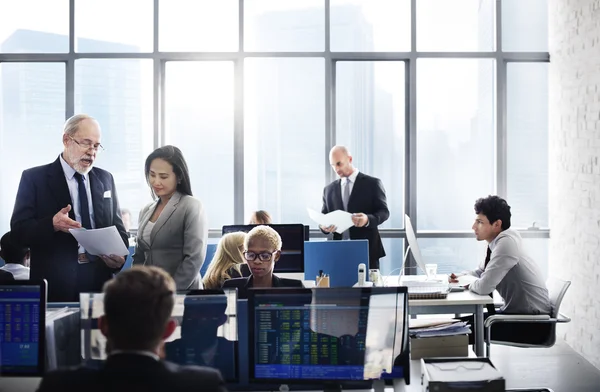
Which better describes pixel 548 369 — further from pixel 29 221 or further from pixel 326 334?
pixel 29 221

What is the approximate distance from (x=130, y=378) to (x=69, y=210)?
81.7 inches

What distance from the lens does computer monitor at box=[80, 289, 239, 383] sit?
2.66 m

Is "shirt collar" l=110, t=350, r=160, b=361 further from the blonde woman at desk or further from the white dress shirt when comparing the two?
the white dress shirt

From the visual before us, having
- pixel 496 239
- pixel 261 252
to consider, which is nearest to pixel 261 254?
pixel 261 252

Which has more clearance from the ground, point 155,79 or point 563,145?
point 155,79

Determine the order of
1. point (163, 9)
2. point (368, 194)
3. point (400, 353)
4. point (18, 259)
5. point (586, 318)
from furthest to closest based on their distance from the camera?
point (163, 9), point (368, 194), point (586, 318), point (18, 259), point (400, 353)

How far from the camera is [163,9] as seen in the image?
7719 millimetres

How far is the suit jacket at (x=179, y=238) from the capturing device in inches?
150

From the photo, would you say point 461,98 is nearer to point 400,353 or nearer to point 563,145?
point 563,145

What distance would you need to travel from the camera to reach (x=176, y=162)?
385 cm

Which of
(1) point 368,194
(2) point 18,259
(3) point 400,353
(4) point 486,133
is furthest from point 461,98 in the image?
(3) point 400,353

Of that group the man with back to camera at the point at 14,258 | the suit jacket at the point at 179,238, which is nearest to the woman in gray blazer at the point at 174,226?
the suit jacket at the point at 179,238

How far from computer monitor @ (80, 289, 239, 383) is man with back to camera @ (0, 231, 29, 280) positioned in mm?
2358

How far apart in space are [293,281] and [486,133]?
4.39m
